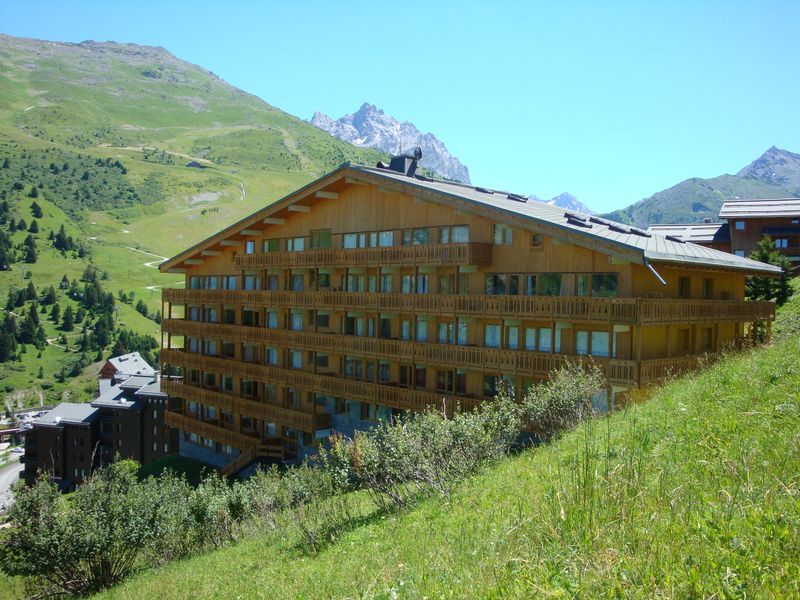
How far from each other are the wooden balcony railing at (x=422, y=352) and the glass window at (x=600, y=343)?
118 cm

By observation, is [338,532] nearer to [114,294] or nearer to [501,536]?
[501,536]

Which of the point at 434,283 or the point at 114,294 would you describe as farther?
the point at 114,294

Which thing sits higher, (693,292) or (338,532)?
(693,292)

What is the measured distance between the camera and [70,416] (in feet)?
274

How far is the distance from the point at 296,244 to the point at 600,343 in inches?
865

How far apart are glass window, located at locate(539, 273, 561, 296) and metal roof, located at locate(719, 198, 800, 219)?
4247 centimetres

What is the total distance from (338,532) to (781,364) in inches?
440

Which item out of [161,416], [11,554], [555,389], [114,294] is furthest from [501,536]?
[114,294]

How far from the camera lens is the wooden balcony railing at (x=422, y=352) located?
88.3 feet

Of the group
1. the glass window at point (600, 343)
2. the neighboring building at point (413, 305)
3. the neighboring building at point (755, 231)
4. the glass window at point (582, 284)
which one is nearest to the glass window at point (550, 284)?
the neighboring building at point (413, 305)

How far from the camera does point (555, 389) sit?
20797 mm

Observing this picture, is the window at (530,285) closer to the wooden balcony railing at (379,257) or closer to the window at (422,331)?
the wooden balcony railing at (379,257)

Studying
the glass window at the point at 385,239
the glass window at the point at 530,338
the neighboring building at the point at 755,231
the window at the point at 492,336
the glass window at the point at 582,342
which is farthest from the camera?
the neighboring building at the point at 755,231

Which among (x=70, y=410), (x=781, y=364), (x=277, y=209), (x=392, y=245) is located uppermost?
(x=277, y=209)
